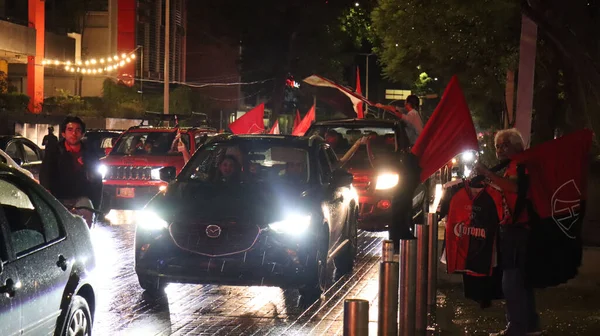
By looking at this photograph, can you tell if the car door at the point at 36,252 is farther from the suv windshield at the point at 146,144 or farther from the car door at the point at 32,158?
the suv windshield at the point at 146,144

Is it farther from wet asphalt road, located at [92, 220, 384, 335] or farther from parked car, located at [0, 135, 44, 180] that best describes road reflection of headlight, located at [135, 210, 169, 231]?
parked car, located at [0, 135, 44, 180]

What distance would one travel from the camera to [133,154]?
1902cm

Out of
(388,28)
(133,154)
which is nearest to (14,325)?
(133,154)

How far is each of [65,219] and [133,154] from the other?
12.2m

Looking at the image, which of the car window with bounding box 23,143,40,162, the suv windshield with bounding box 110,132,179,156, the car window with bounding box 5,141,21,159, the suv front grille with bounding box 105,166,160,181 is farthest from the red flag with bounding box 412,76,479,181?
the car window with bounding box 23,143,40,162

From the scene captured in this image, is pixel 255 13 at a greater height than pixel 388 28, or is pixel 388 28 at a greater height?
pixel 255 13

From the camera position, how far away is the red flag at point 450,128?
942cm

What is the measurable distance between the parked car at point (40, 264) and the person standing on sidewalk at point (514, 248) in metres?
3.23

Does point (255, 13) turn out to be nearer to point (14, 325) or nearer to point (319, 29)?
point (319, 29)

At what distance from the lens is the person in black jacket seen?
10.3m

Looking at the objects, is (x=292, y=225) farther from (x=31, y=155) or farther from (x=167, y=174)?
(x=31, y=155)

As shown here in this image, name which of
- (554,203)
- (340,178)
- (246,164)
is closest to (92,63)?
(246,164)

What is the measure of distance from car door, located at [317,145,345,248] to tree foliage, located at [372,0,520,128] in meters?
9.02

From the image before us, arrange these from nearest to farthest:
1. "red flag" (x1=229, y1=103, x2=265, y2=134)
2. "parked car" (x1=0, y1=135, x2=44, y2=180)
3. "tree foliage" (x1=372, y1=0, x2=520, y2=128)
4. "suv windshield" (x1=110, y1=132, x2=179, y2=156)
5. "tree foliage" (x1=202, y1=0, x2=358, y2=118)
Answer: "parked car" (x1=0, y1=135, x2=44, y2=180) < "suv windshield" (x1=110, y1=132, x2=179, y2=156) < "tree foliage" (x1=372, y1=0, x2=520, y2=128) < "red flag" (x1=229, y1=103, x2=265, y2=134) < "tree foliage" (x1=202, y1=0, x2=358, y2=118)
